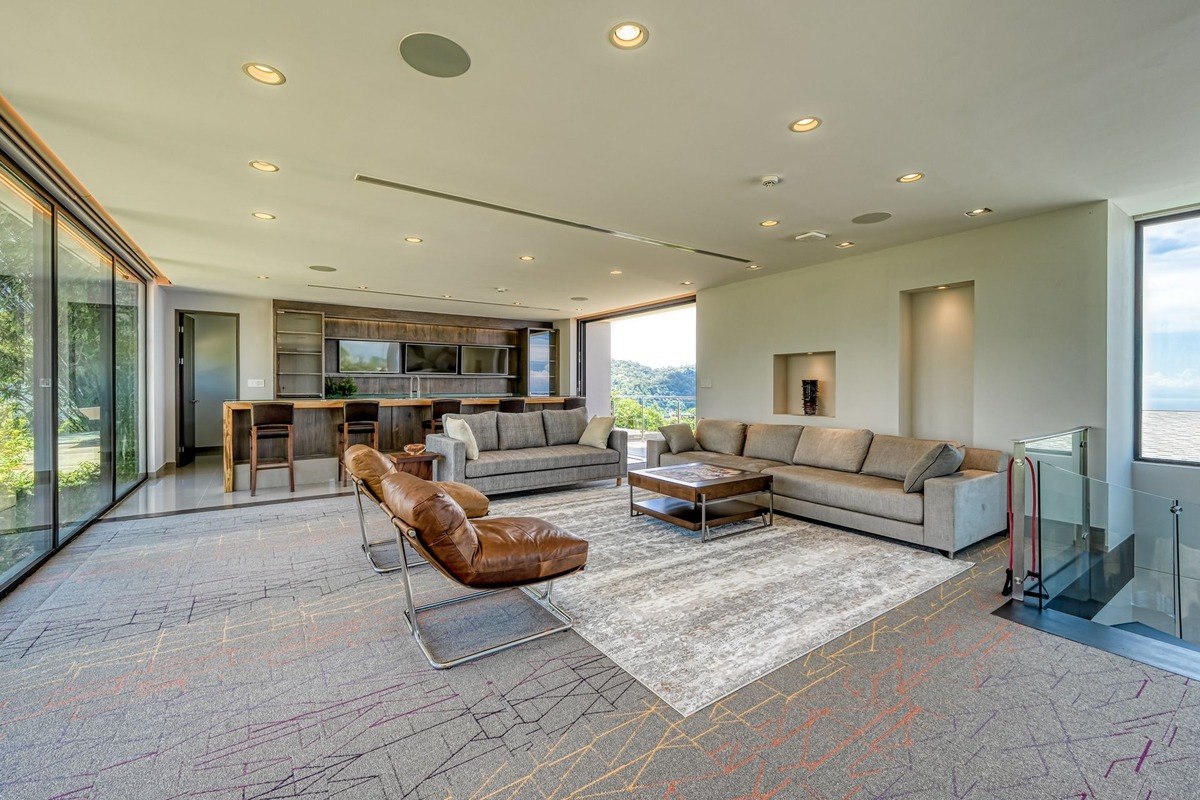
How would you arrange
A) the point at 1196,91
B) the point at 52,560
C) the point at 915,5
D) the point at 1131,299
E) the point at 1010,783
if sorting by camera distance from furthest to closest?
the point at 1131,299 < the point at 52,560 < the point at 1196,91 < the point at 915,5 < the point at 1010,783

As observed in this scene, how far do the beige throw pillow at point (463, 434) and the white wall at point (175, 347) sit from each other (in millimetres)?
4576

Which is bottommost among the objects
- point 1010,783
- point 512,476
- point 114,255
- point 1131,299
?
point 1010,783

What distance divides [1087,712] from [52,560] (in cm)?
598

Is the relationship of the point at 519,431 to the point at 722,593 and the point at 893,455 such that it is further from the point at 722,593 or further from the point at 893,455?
the point at 893,455

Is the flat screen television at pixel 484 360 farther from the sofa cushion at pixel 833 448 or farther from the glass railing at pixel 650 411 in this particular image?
the sofa cushion at pixel 833 448

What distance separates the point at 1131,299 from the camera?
4469 millimetres

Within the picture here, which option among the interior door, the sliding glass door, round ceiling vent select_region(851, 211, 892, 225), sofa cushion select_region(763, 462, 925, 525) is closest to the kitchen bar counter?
the interior door

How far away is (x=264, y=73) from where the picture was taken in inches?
94.6

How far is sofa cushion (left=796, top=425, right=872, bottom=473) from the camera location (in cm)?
520

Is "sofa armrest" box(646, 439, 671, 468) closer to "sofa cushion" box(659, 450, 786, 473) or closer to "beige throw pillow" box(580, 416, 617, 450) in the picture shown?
"sofa cushion" box(659, 450, 786, 473)

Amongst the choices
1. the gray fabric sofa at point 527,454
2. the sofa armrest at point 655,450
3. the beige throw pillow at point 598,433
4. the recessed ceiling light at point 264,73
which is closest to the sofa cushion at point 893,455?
the sofa armrest at point 655,450

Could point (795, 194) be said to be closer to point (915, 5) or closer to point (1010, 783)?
point (915, 5)

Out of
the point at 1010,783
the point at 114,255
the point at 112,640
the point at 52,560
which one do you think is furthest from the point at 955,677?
the point at 114,255

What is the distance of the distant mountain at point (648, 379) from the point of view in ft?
32.4
